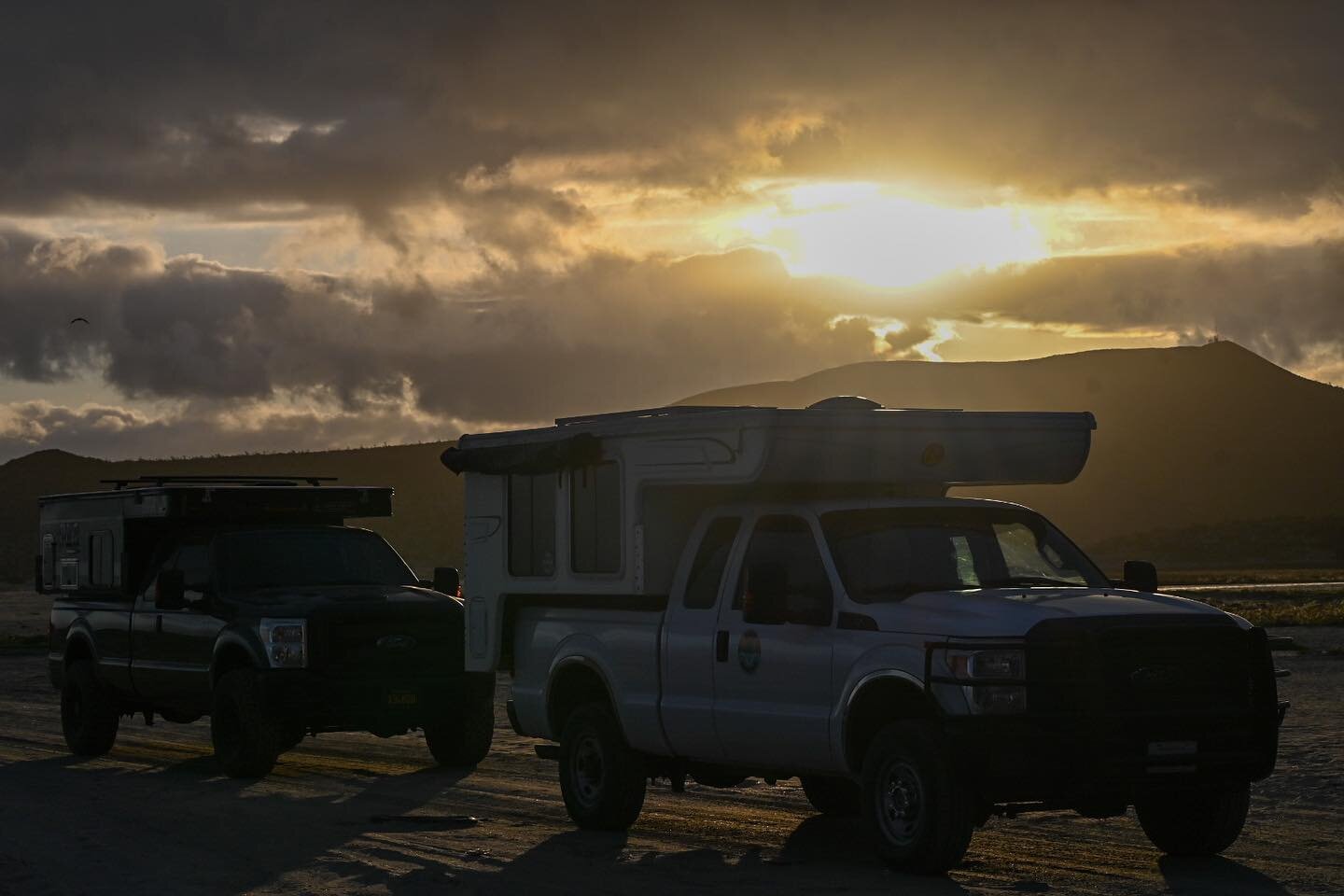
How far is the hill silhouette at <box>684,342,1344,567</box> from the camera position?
15350 cm

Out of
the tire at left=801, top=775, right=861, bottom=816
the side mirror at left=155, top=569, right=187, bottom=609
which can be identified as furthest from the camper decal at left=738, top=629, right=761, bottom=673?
the side mirror at left=155, top=569, right=187, bottom=609

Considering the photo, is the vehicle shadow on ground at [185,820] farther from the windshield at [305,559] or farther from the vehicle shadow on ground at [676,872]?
the windshield at [305,559]

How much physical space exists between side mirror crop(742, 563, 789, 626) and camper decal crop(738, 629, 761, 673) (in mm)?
185

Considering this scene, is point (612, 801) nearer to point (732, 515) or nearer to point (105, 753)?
point (732, 515)

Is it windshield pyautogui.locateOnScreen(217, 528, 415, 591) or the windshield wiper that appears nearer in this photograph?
the windshield wiper

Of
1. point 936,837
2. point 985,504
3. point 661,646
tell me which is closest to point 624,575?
point 661,646

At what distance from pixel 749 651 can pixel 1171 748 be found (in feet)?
9.26

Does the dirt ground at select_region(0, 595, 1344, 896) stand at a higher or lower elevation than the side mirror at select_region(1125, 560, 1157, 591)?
lower

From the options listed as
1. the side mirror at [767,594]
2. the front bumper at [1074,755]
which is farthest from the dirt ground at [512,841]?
the side mirror at [767,594]

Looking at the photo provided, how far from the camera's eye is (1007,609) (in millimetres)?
11203

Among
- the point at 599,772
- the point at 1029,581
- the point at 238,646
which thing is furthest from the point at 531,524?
→ the point at 238,646

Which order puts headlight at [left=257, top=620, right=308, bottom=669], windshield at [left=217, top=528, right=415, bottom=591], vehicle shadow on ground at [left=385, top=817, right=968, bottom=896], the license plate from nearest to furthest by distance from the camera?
the license plate, vehicle shadow on ground at [left=385, top=817, right=968, bottom=896], headlight at [left=257, top=620, right=308, bottom=669], windshield at [left=217, top=528, right=415, bottom=591]

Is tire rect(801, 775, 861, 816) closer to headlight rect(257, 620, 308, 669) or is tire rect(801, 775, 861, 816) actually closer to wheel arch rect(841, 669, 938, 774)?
wheel arch rect(841, 669, 938, 774)

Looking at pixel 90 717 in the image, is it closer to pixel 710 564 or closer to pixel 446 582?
pixel 446 582
